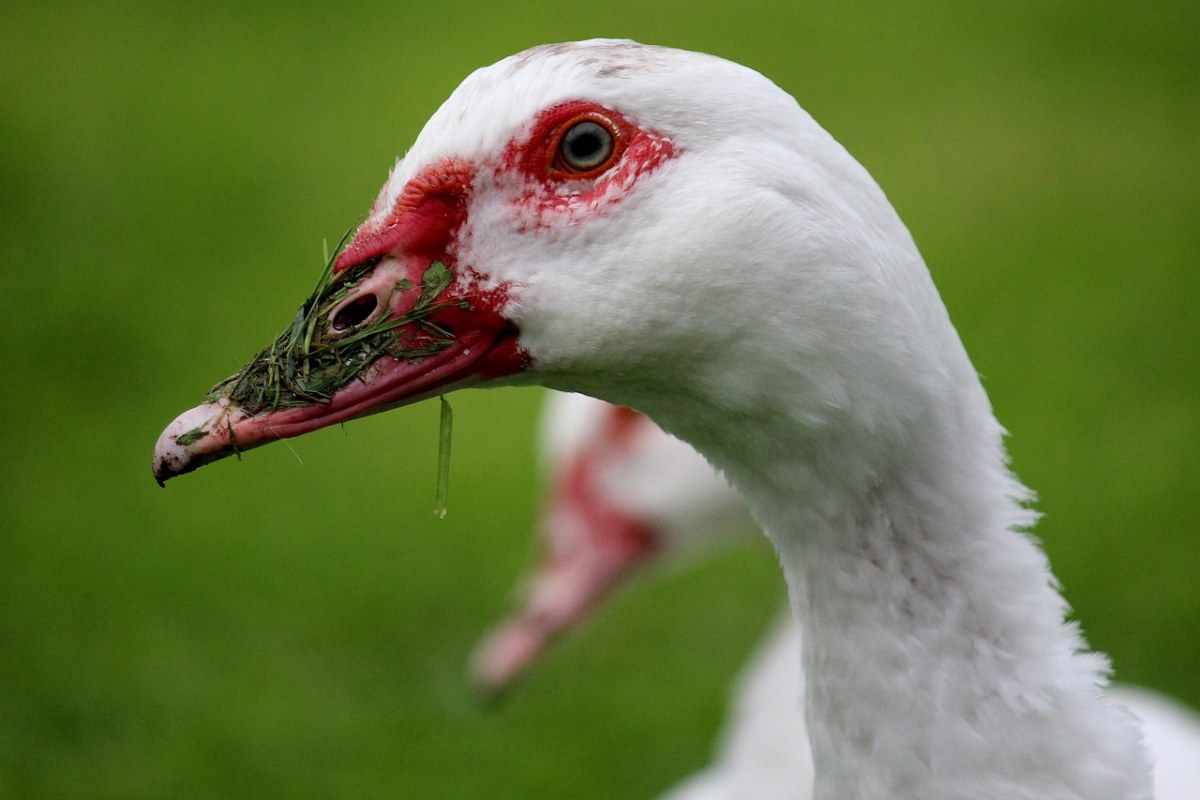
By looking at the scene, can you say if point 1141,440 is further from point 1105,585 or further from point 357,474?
point 357,474

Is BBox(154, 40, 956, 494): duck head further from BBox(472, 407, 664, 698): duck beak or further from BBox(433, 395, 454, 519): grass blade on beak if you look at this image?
BBox(472, 407, 664, 698): duck beak

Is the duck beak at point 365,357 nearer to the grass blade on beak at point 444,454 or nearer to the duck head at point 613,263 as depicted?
the duck head at point 613,263

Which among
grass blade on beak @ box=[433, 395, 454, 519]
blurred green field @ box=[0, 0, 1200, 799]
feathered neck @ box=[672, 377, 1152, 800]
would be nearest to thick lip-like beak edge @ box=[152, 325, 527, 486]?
grass blade on beak @ box=[433, 395, 454, 519]

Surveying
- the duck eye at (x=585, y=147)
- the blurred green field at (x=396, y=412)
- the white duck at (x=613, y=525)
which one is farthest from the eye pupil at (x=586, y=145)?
the blurred green field at (x=396, y=412)

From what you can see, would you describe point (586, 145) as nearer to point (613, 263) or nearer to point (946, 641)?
point (613, 263)

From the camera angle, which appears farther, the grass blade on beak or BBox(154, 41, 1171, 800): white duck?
the grass blade on beak

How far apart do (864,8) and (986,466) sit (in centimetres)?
956

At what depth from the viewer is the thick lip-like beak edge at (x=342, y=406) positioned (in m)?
1.88

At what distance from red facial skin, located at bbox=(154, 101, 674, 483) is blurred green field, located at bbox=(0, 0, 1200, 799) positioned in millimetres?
2589

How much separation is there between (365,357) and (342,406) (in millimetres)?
80

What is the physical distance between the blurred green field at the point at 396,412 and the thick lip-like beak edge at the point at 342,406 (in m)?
2.58

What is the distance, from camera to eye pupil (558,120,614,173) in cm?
183

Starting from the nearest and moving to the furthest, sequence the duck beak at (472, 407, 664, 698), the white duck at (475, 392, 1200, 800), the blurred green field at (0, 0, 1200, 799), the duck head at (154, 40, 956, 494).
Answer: the duck head at (154, 40, 956, 494), the white duck at (475, 392, 1200, 800), the duck beak at (472, 407, 664, 698), the blurred green field at (0, 0, 1200, 799)

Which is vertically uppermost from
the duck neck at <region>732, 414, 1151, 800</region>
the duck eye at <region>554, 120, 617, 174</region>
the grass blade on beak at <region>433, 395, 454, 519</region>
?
the duck eye at <region>554, 120, 617, 174</region>
